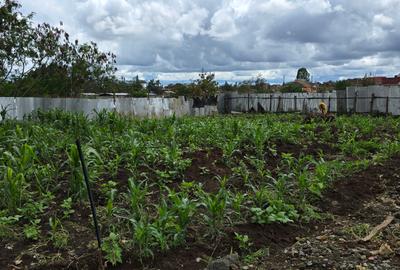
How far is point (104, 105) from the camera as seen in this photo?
52.3 feet

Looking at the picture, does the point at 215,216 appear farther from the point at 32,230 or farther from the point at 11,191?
the point at 11,191

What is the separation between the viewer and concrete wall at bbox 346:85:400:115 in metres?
21.9

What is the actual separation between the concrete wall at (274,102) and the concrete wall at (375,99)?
82.6 inches

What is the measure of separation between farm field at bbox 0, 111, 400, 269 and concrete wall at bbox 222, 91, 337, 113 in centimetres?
2162

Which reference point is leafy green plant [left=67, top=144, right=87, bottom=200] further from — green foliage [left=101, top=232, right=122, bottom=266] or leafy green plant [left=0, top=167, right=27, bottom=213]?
green foliage [left=101, top=232, right=122, bottom=266]

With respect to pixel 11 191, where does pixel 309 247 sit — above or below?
below

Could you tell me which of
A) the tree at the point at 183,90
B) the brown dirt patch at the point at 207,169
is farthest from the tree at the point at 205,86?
the brown dirt patch at the point at 207,169

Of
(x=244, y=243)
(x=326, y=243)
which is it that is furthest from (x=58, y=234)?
(x=326, y=243)

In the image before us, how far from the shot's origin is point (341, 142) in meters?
8.90

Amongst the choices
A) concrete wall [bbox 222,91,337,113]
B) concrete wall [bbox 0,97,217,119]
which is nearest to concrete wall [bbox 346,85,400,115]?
concrete wall [bbox 222,91,337,113]

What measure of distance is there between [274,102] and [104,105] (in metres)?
14.9

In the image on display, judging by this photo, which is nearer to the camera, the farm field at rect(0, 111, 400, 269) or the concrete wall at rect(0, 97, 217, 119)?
the farm field at rect(0, 111, 400, 269)

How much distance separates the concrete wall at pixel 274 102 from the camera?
27.8 m

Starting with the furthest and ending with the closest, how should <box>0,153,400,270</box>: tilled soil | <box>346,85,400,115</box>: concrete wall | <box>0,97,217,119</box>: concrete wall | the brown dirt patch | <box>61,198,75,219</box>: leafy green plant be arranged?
<box>346,85,400,115</box>: concrete wall
<box>0,97,217,119</box>: concrete wall
the brown dirt patch
<box>61,198,75,219</box>: leafy green plant
<box>0,153,400,270</box>: tilled soil
